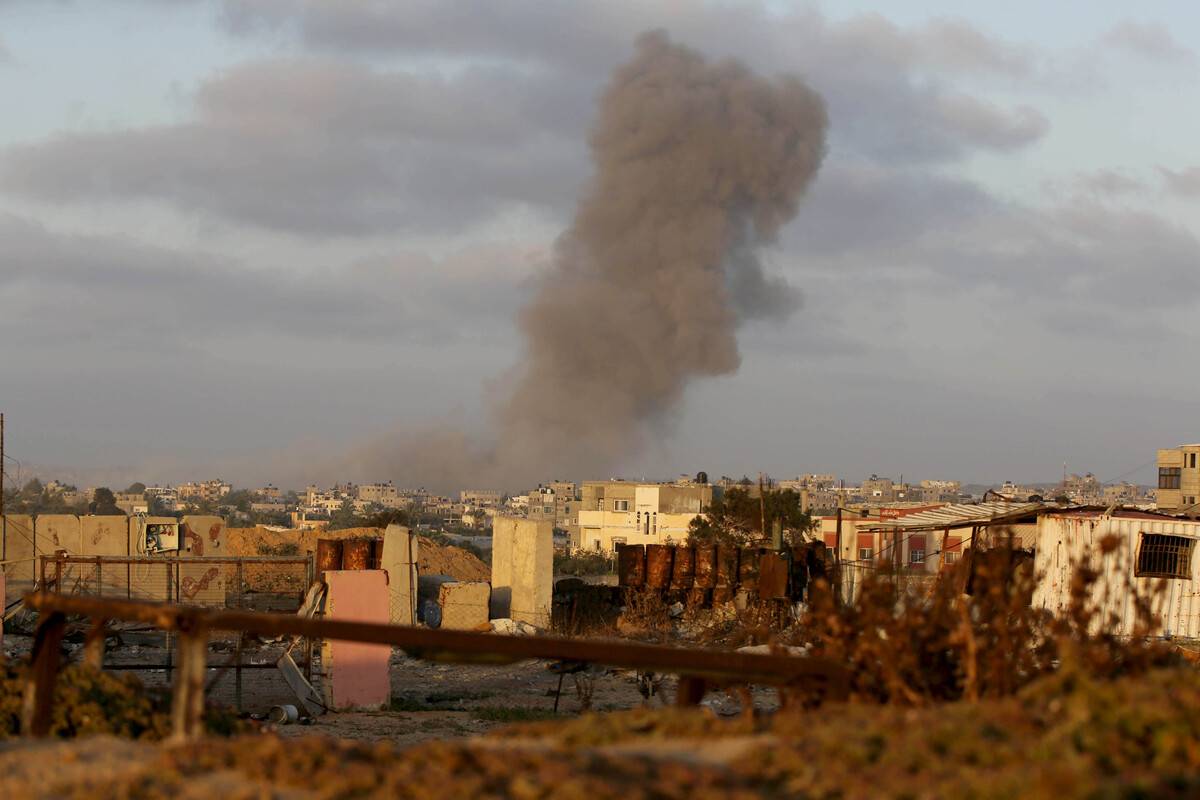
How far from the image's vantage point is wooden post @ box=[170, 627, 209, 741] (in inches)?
214

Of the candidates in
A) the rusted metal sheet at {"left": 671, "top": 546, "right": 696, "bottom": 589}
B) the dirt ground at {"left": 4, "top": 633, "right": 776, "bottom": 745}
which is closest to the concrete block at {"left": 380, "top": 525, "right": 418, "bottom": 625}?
the dirt ground at {"left": 4, "top": 633, "right": 776, "bottom": 745}

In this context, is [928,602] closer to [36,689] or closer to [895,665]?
[895,665]

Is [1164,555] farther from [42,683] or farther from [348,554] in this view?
[42,683]

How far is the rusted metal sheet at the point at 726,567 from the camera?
85.1ft

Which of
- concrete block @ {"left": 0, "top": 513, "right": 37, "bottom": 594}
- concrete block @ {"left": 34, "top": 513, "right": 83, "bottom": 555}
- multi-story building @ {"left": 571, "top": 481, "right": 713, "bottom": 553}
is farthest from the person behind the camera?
multi-story building @ {"left": 571, "top": 481, "right": 713, "bottom": 553}

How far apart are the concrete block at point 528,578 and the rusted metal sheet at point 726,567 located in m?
3.23

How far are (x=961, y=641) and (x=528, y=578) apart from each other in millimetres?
18844

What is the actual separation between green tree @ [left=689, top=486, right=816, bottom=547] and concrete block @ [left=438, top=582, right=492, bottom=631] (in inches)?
761

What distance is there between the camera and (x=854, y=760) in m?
4.63

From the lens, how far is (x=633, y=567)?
2720 cm

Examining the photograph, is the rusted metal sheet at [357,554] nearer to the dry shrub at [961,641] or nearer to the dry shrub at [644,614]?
the dry shrub at [644,614]

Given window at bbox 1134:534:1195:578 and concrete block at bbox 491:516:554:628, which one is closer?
window at bbox 1134:534:1195:578

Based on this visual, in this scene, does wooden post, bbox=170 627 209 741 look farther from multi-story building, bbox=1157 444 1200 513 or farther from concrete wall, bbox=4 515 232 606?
multi-story building, bbox=1157 444 1200 513

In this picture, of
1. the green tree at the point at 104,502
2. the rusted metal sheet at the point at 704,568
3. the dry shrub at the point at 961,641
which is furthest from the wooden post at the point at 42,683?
the green tree at the point at 104,502
